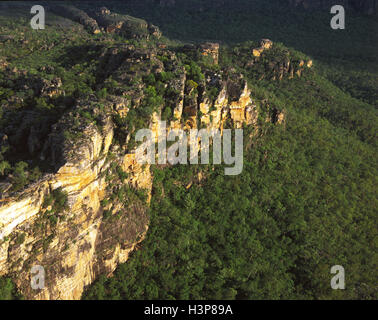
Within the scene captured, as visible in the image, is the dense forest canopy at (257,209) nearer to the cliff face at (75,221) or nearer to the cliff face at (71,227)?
the cliff face at (75,221)

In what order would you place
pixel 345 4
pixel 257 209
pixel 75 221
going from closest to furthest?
pixel 75 221, pixel 257 209, pixel 345 4

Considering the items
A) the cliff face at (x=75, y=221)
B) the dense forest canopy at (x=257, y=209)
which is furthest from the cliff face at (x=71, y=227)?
the dense forest canopy at (x=257, y=209)

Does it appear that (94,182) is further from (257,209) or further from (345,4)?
(345,4)

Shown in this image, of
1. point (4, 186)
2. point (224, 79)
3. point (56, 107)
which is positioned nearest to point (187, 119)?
point (224, 79)

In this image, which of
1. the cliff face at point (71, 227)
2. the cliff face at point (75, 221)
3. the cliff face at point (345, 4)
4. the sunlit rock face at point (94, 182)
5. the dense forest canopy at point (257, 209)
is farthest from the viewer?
the cliff face at point (345, 4)

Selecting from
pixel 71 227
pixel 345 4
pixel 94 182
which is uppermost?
pixel 345 4

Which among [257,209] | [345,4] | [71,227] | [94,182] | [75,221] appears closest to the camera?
[71,227]

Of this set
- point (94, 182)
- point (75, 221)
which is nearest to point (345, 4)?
point (94, 182)

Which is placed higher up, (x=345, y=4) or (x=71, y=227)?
(x=345, y=4)

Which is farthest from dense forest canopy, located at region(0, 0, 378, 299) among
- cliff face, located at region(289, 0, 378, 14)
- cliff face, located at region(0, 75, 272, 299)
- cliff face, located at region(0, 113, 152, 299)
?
cliff face, located at region(289, 0, 378, 14)

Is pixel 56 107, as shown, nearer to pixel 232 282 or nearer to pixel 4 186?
pixel 4 186

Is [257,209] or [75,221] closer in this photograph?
[75,221]

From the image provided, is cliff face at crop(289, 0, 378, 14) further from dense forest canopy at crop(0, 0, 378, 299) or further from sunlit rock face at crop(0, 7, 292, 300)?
sunlit rock face at crop(0, 7, 292, 300)
